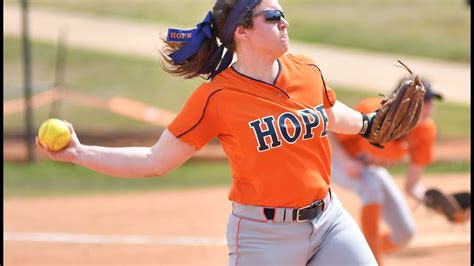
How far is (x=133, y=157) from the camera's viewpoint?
416 cm

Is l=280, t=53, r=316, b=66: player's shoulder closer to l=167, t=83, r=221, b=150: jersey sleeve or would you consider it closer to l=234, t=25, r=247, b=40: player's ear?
l=234, t=25, r=247, b=40: player's ear

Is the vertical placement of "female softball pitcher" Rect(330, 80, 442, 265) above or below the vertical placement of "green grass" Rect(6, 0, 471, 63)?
above

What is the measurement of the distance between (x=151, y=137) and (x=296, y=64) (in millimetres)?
9189

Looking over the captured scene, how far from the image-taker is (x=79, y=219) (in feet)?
30.2

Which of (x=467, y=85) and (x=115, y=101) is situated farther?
(x=467, y=85)

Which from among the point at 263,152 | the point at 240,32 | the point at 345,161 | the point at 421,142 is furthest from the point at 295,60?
the point at 421,142

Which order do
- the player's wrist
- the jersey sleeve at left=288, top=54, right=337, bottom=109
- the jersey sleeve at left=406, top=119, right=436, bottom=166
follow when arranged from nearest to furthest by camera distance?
the jersey sleeve at left=288, top=54, right=337, bottom=109
the player's wrist
the jersey sleeve at left=406, top=119, right=436, bottom=166

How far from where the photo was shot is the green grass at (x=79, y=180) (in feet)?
35.3

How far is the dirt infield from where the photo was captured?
770 centimetres

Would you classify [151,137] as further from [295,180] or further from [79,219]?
[295,180]

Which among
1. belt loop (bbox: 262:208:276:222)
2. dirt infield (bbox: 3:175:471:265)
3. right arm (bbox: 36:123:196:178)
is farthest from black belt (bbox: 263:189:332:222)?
dirt infield (bbox: 3:175:471:265)

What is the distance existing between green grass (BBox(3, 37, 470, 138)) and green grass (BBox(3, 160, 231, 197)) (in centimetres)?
228

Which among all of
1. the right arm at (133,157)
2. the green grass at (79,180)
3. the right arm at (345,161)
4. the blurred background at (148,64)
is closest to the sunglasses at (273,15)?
the right arm at (133,157)

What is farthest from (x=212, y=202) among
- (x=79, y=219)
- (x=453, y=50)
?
(x=453, y=50)
